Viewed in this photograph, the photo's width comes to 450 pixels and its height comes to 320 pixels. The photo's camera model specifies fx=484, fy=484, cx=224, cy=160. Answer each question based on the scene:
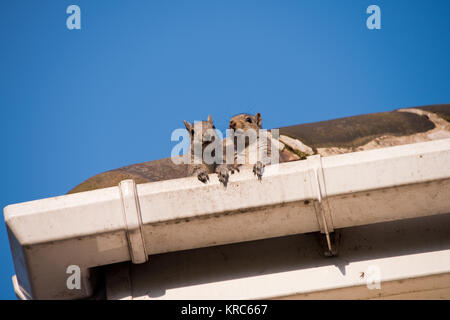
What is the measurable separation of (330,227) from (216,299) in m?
1.10

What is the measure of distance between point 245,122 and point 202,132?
681 millimetres

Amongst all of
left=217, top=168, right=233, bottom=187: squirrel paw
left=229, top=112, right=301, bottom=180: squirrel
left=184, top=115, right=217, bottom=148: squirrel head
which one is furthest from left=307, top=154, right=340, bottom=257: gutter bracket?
left=184, top=115, right=217, bottom=148: squirrel head

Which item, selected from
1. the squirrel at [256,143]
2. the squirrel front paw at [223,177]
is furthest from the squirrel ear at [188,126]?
the squirrel front paw at [223,177]

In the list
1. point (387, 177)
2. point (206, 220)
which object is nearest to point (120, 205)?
point (206, 220)

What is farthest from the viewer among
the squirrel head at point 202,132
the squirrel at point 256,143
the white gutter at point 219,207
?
the squirrel head at point 202,132

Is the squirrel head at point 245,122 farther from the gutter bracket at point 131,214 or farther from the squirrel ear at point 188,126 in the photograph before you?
the gutter bracket at point 131,214

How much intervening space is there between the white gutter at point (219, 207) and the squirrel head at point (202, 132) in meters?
1.24

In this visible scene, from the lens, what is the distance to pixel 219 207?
3822mm

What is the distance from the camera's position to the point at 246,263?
165 inches

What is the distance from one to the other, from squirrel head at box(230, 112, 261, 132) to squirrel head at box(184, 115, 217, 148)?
37 cm

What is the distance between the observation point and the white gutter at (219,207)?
12.4 feet

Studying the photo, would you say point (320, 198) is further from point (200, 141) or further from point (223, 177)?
point (200, 141)

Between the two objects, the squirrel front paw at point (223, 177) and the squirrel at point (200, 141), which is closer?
the squirrel front paw at point (223, 177)

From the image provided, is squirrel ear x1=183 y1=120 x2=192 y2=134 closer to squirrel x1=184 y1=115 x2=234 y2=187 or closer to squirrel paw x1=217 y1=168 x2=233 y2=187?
squirrel x1=184 y1=115 x2=234 y2=187
